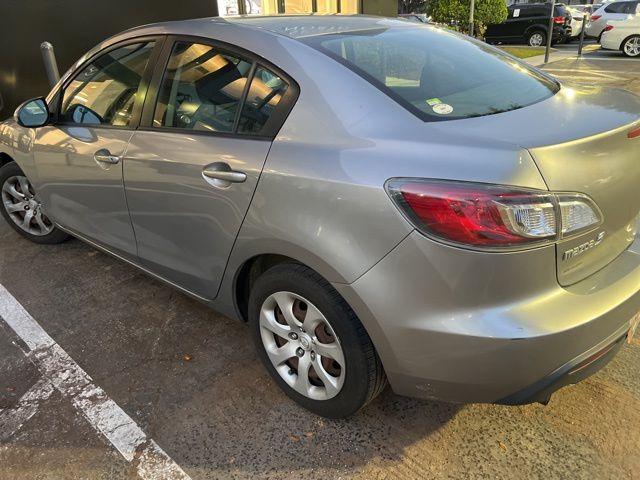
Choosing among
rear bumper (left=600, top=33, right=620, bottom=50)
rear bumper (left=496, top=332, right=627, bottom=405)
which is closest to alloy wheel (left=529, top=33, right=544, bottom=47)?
rear bumper (left=600, top=33, right=620, bottom=50)

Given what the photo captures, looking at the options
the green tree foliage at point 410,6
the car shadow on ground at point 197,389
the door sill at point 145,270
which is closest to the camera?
the car shadow on ground at point 197,389

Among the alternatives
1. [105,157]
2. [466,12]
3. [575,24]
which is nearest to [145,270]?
[105,157]

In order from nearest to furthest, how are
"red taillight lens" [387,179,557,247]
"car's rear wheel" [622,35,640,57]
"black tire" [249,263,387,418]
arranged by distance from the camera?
"red taillight lens" [387,179,557,247] < "black tire" [249,263,387,418] < "car's rear wheel" [622,35,640,57]

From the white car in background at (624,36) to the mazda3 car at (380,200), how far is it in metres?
15.5

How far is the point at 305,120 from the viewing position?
206cm

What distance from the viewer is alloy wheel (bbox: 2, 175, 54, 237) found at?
4.03m

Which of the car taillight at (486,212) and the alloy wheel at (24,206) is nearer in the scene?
the car taillight at (486,212)

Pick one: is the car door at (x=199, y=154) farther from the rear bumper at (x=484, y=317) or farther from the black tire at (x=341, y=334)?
the rear bumper at (x=484, y=317)

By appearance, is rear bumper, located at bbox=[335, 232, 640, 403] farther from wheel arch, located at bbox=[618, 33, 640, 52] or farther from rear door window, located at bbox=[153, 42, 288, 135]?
wheel arch, located at bbox=[618, 33, 640, 52]

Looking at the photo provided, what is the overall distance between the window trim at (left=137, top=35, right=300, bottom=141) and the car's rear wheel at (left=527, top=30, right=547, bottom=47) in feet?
63.8

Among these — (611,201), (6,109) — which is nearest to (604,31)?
(6,109)

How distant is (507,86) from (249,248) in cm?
134

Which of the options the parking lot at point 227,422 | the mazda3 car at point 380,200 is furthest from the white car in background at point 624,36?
the parking lot at point 227,422

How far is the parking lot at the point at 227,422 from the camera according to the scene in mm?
2107
